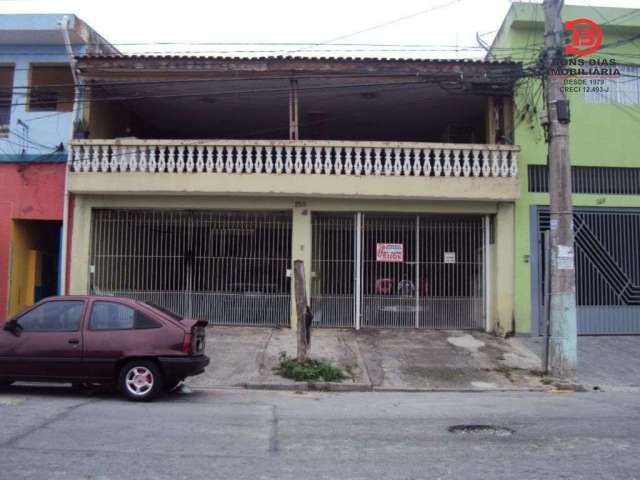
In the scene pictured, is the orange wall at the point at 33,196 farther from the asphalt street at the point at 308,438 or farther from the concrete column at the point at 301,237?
the asphalt street at the point at 308,438

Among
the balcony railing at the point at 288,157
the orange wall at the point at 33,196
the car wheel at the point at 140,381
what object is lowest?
the car wheel at the point at 140,381

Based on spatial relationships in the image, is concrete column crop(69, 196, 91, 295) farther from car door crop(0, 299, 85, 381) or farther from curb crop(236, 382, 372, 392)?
curb crop(236, 382, 372, 392)

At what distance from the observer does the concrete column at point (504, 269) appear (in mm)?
13109

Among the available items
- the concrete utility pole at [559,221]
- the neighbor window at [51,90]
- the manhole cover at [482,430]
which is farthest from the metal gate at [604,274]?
the neighbor window at [51,90]

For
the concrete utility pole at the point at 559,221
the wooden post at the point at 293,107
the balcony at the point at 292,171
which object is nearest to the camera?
the concrete utility pole at the point at 559,221

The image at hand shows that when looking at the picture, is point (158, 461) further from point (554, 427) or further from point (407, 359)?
point (407, 359)

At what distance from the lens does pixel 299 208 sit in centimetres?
1345

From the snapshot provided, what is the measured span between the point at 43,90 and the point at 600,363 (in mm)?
13584

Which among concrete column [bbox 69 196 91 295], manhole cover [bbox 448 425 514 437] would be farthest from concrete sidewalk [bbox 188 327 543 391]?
concrete column [bbox 69 196 91 295]

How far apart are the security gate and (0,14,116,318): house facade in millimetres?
6303

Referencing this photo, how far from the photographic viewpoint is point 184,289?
13.7 meters

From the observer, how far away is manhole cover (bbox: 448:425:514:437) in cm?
620

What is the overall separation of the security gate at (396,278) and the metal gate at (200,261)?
104 centimetres

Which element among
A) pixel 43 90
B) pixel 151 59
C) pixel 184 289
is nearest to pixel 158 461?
pixel 184 289
